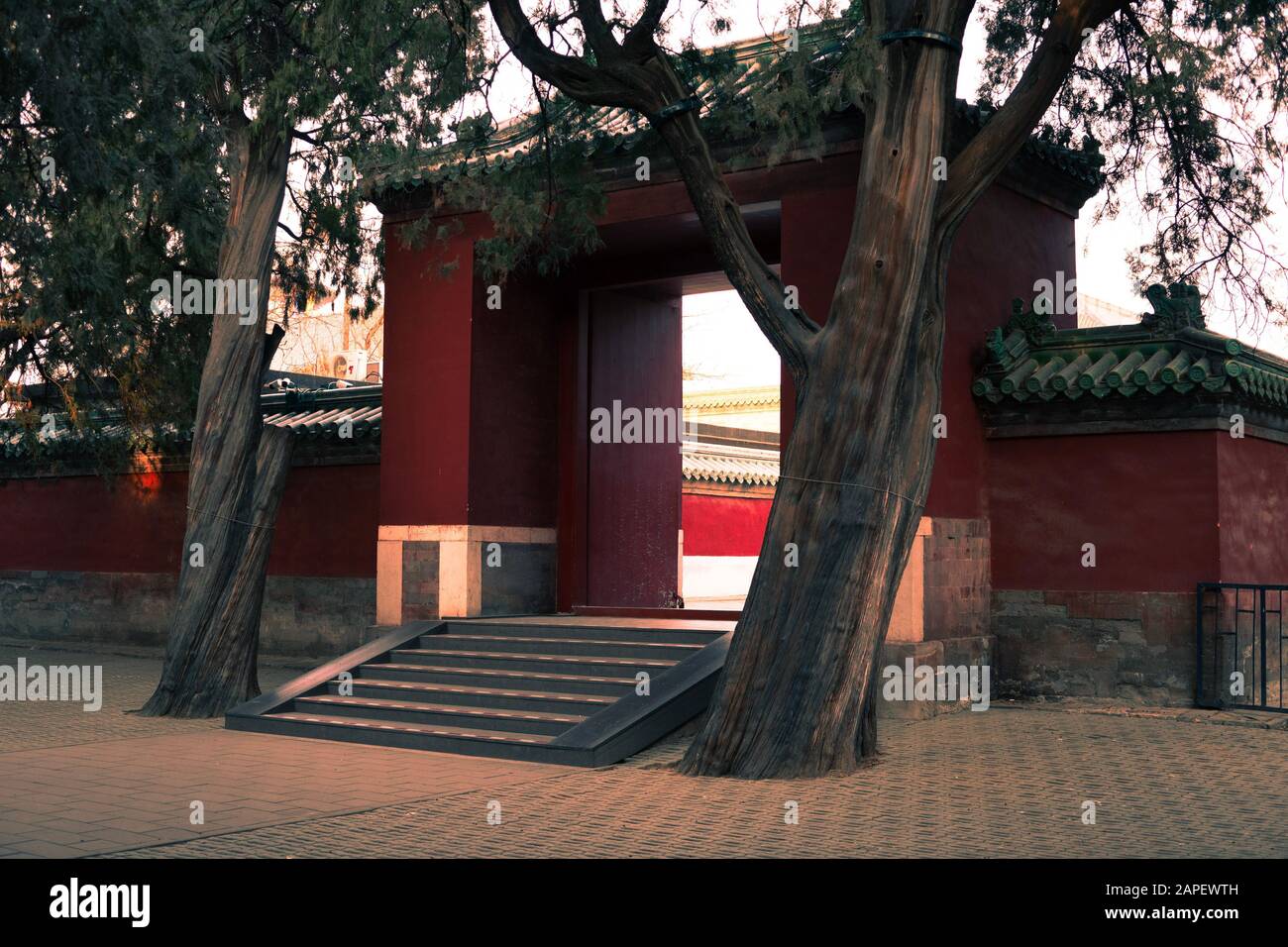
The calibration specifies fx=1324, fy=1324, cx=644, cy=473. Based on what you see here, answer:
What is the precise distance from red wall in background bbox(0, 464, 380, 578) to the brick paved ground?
4.86 m

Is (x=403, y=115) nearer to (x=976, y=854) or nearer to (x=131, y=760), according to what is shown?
(x=131, y=760)

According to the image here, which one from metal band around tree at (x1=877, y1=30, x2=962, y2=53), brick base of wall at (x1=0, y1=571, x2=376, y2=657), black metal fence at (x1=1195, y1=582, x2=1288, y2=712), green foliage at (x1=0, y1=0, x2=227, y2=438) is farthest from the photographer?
brick base of wall at (x1=0, y1=571, x2=376, y2=657)

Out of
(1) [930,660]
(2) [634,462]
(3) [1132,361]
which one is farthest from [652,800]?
(2) [634,462]

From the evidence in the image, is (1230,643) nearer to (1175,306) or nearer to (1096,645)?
(1096,645)

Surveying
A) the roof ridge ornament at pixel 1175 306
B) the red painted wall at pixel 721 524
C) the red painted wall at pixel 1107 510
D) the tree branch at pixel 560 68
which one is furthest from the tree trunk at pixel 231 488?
the red painted wall at pixel 721 524

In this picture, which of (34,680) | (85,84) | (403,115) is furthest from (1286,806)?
(34,680)

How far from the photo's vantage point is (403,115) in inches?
414

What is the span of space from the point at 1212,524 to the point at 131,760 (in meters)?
7.88

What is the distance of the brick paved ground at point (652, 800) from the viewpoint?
226 inches

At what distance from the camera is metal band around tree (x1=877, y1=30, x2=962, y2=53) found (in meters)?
7.67

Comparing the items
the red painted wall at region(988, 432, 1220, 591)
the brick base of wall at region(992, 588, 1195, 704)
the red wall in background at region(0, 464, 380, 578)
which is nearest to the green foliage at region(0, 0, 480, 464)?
the red wall in background at region(0, 464, 380, 578)

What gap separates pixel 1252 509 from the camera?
10.6 m

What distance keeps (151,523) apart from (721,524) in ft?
26.3

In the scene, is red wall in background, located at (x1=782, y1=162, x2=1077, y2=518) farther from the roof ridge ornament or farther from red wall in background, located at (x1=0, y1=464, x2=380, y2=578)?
red wall in background, located at (x1=0, y1=464, x2=380, y2=578)
